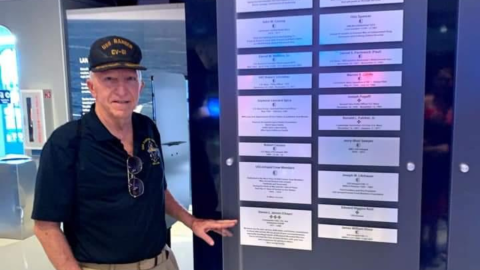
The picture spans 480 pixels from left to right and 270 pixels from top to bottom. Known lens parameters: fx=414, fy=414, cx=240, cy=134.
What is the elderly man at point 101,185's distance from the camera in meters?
1.27

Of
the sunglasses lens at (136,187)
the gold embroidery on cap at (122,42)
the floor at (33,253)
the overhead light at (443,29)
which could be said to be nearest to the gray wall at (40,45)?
the floor at (33,253)

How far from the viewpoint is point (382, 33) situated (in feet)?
3.97

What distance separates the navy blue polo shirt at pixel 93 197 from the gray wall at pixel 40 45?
7.66 ft

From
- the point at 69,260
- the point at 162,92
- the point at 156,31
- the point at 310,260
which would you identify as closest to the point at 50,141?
the point at 69,260

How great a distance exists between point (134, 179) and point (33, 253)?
2705mm

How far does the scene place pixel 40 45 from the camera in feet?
11.3

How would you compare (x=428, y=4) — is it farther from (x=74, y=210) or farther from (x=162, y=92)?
(x=162, y=92)

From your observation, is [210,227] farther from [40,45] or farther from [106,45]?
[40,45]

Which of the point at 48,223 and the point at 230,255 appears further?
the point at 230,255

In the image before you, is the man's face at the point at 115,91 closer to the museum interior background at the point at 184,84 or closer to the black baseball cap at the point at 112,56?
the black baseball cap at the point at 112,56

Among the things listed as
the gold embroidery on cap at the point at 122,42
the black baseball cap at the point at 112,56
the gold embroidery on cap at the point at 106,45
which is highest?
the gold embroidery on cap at the point at 122,42

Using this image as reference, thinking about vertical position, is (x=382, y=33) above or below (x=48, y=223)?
above

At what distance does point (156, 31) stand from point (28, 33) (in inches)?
50.5

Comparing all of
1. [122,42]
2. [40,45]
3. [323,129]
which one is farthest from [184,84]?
[323,129]
